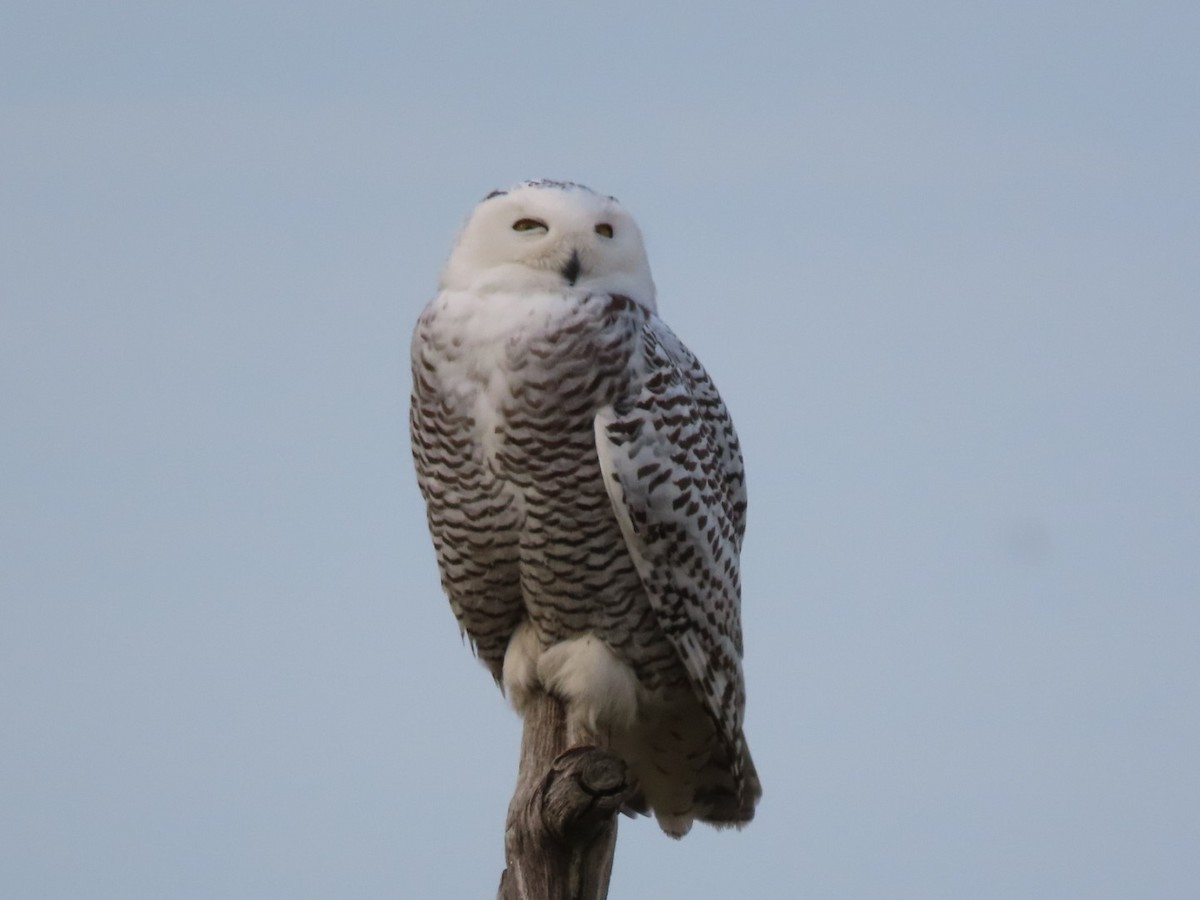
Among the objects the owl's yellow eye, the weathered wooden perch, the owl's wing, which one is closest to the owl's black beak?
the owl's yellow eye

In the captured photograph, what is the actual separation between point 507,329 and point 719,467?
34.8 inches

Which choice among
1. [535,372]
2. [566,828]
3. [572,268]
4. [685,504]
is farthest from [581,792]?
[572,268]

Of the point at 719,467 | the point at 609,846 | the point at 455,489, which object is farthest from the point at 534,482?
the point at 609,846

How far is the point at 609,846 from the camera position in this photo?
6020mm

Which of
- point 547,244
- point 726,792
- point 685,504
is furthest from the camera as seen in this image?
point 726,792

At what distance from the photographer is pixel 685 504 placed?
5965 millimetres

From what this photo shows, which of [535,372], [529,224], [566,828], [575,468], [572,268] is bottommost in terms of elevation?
[566,828]

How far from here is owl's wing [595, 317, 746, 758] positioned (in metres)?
5.79

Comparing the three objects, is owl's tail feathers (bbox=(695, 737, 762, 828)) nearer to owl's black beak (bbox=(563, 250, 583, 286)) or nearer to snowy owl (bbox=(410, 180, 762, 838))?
snowy owl (bbox=(410, 180, 762, 838))

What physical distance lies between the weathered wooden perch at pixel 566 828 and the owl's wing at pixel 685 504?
0.48m

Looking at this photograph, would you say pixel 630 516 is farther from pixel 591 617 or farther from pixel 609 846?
pixel 609 846

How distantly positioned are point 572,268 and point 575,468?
22.4 inches

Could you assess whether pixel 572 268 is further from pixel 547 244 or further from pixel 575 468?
pixel 575 468

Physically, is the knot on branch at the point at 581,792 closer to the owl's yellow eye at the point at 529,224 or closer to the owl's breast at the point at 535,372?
the owl's breast at the point at 535,372
